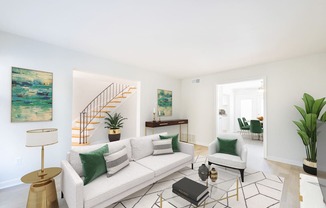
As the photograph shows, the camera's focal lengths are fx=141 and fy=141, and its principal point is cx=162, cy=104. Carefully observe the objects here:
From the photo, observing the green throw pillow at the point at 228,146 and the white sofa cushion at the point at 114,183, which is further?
the green throw pillow at the point at 228,146

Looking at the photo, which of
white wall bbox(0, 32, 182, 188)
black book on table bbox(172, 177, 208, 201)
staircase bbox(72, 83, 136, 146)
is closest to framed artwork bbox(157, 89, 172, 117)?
staircase bbox(72, 83, 136, 146)

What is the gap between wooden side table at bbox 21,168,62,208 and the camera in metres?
1.64

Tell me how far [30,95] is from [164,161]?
8.93 feet

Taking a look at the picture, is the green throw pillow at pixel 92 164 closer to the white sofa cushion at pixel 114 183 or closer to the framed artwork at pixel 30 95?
the white sofa cushion at pixel 114 183

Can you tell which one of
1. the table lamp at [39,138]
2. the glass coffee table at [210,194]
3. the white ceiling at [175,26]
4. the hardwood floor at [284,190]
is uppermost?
the white ceiling at [175,26]

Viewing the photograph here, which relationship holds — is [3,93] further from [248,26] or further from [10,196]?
[248,26]

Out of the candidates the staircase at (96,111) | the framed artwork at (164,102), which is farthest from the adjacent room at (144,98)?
the staircase at (96,111)

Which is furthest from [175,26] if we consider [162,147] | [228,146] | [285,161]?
[285,161]

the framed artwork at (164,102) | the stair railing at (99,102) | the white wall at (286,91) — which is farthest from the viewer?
the stair railing at (99,102)

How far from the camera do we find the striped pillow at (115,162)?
2027 mm

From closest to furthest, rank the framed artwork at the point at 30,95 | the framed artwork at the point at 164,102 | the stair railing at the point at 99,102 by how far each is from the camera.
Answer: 1. the framed artwork at the point at 30,95
2. the framed artwork at the point at 164,102
3. the stair railing at the point at 99,102

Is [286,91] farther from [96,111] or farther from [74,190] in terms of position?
[96,111]

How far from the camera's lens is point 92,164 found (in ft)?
6.24

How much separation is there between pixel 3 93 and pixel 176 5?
10.1ft
